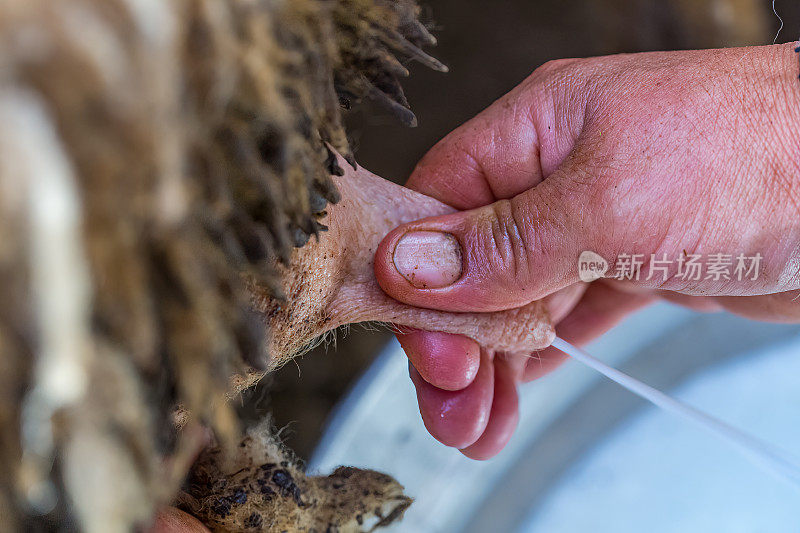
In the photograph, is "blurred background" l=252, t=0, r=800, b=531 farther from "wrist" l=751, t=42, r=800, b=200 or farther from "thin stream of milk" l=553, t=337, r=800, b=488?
"wrist" l=751, t=42, r=800, b=200

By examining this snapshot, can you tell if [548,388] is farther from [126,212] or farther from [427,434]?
[126,212]

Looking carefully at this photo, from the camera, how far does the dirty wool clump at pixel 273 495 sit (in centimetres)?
49

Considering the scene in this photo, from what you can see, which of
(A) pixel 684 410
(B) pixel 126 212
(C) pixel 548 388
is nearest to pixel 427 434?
(C) pixel 548 388

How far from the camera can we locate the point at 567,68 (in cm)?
58

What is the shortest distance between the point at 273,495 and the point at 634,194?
347 millimetres

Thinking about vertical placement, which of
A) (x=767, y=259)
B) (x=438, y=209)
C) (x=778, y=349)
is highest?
(x=438, y=209)

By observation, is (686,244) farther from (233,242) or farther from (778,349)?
(778,349)

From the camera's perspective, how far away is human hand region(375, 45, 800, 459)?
467 millimetres

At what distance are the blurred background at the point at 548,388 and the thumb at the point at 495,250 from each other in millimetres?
283

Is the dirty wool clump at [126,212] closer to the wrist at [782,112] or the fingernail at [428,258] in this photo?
the fingernail at [428,258]

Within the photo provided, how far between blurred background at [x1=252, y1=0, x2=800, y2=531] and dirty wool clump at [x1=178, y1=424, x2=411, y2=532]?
158mm

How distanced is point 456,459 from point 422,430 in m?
0.09

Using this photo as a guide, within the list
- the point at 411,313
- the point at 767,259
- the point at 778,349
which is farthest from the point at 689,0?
the point at 411,313

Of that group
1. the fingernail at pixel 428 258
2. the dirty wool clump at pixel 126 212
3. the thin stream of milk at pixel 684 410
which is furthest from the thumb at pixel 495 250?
the dirty wool clump at pixel 126 212
